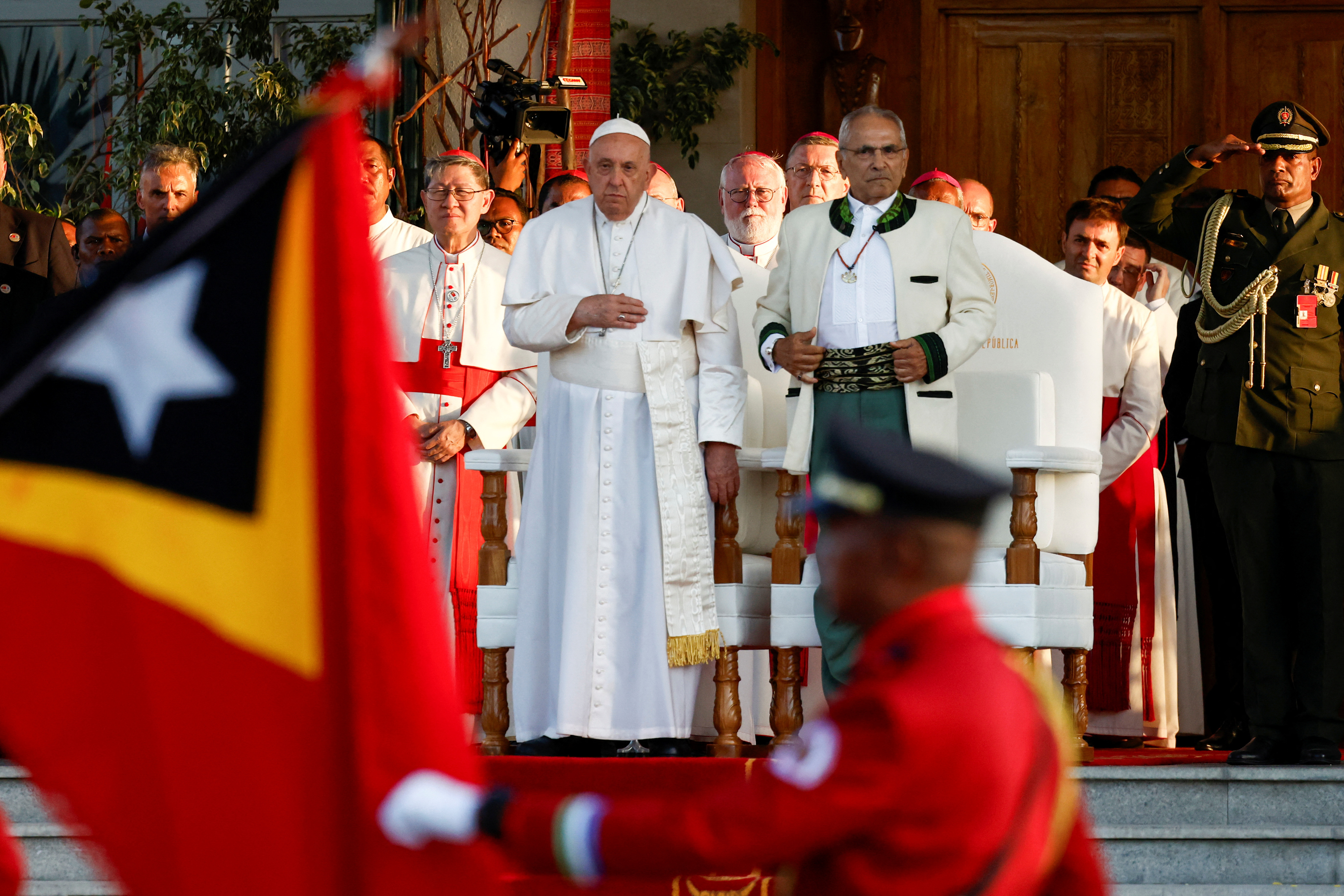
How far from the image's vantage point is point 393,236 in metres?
6.70

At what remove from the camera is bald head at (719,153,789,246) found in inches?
266

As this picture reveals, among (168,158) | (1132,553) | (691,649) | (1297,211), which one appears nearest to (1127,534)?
(1132,553)

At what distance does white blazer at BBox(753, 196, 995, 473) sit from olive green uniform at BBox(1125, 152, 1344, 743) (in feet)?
2.78

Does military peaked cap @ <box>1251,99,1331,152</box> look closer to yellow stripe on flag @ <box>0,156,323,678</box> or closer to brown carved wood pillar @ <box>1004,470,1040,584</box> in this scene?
brown carved wood pillar @ <box>1004,470,1040,584</box>

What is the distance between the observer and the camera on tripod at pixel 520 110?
775 centimetres

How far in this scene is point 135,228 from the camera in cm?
972

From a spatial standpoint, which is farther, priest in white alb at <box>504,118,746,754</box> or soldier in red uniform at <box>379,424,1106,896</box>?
priest in white alb at <box>504,118,746,754</box>

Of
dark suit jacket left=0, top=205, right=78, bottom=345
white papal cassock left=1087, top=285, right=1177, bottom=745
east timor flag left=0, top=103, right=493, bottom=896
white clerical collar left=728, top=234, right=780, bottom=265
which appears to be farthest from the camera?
white clerical collar left=728, top=234, right=780, bottom=265

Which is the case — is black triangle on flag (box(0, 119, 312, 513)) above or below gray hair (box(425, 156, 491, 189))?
below

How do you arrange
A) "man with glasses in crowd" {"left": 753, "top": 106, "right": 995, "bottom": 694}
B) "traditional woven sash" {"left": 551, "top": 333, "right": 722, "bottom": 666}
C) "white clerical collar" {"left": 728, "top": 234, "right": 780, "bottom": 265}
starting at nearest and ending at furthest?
"man with glasses in crowd" {"left": 753, "top": 106, "right": 995, "bottom": 694} → "traditional woven sash" {"left": 551, "top": 333, "right": 722, "bottom": 666} → "white clerical collar" {"left": 728, "top": 234, "right": 780, "bottom": 265}

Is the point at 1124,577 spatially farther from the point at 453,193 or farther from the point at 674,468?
the point at 453,193

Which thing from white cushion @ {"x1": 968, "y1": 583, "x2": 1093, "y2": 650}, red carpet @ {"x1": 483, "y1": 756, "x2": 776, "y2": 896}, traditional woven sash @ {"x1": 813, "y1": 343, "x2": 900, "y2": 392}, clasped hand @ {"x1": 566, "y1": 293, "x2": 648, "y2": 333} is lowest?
red carpet @ {"x1": 483, "y1": 756, "x2": 776, "y2": 896}

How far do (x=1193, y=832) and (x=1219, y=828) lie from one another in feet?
0.24

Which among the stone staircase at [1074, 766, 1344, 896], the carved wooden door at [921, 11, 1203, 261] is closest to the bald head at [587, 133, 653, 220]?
the stone staircase at [1074, 766, 1344, 896]
